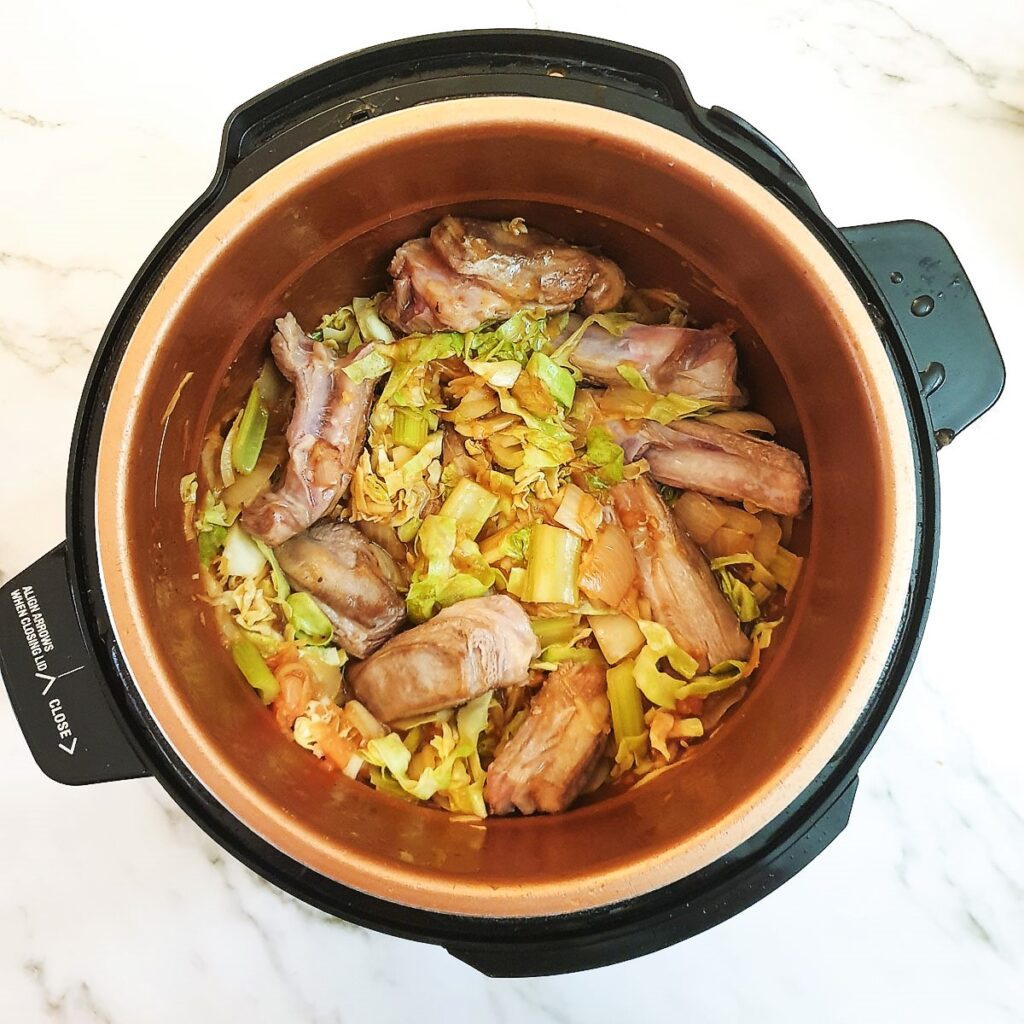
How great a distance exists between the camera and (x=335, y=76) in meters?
1.18

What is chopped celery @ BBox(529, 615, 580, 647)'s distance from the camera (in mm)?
1468

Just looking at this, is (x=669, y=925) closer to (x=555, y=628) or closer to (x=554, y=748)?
(x=554, y=748)

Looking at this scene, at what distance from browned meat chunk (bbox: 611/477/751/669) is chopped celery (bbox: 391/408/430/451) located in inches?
14.0

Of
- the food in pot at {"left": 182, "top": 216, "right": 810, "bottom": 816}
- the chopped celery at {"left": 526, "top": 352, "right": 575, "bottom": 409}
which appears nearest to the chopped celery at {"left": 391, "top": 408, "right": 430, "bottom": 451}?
the food in pot at {"left": 182, "top": 216, "right": 810, "bottom": 816}

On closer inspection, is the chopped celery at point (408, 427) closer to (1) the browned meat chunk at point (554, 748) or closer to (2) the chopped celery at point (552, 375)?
(2) the chopped celery at point (552, 375)

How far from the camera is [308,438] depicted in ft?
4.67

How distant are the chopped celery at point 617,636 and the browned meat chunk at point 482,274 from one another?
54 cm

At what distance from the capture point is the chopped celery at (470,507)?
1.50 metres

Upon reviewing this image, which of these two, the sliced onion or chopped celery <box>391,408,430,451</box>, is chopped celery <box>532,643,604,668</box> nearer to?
the sliced onion

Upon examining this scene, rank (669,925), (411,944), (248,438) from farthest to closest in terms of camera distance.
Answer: (411,944) < (248,438) < (669,925)

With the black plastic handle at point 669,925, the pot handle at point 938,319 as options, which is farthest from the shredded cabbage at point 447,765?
the pot handle at point 938,319

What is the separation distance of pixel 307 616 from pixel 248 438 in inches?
12.6

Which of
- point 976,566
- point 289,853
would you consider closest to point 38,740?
point 289,853

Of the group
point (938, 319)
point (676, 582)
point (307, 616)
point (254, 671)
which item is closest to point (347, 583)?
point (307, 616)
